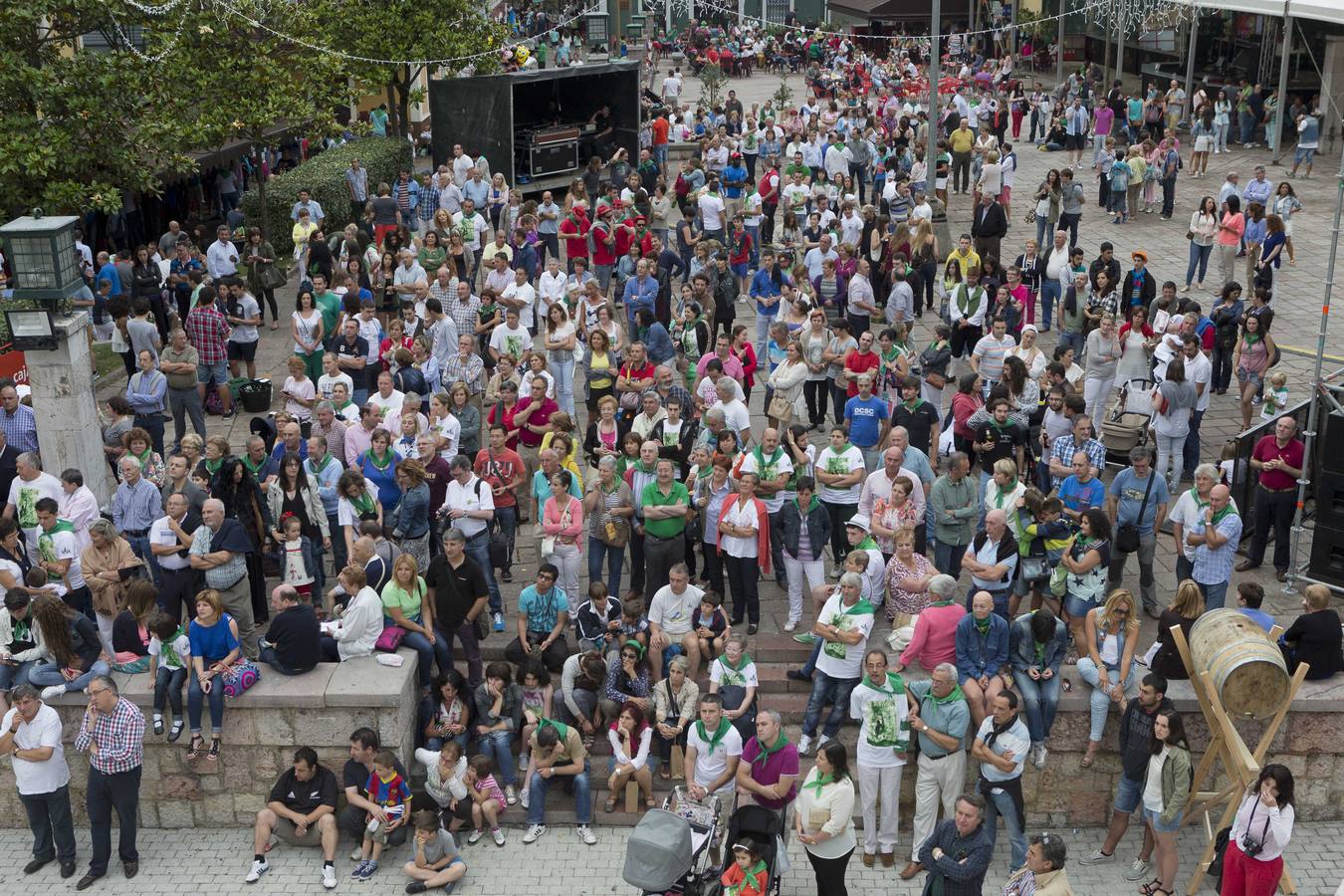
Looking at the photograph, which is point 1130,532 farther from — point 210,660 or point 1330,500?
point 210,660

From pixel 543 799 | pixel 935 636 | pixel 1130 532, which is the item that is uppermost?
pixel 1130 532

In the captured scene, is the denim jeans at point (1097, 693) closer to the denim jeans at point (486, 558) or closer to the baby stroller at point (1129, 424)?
the baby stroller at point (1129, 424)

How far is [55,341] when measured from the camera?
40.1ft

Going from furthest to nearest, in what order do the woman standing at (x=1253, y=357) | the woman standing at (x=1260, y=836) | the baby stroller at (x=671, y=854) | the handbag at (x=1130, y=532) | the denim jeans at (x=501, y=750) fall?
the woman standing at (x=1253, y=357) < the handbag at (x=1130, y=532) < the denim jeans at (x=501, y=750) < the woman standing at (x=1260, y=836) < the baby stroller at (x=671, y=854)

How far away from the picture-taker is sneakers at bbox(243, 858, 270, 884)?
9.98 metres

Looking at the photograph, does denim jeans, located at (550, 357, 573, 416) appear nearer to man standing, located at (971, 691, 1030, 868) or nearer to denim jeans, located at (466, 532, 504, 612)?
denim jeans, located at (466, 532, 504, 612)

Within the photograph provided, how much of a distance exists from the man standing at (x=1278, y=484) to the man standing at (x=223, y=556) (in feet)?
27.3

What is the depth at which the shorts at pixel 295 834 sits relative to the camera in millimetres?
10188

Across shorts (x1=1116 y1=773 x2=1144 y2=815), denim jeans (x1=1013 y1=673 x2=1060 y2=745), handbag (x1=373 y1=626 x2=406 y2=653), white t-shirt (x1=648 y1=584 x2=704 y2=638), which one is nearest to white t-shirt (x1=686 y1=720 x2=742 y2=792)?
white t-shirt (x1=648 y1=584 x2=704 y2=638)

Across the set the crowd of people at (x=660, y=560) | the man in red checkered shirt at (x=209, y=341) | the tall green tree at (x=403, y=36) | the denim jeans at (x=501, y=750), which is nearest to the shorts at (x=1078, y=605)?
the crowd of people at (x=660, y=560)

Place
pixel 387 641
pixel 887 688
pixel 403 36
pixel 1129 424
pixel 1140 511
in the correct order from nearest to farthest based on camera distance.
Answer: pixel 887 688 → pixel 387 641 → pixel 1140 511 → pixel 1129 424 → pixel 403 36

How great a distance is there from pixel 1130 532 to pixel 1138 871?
9.29 ft

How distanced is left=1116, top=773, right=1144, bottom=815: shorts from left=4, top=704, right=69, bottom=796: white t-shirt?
2.62 metres

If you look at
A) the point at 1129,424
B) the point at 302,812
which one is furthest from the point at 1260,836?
the point at 302,812
